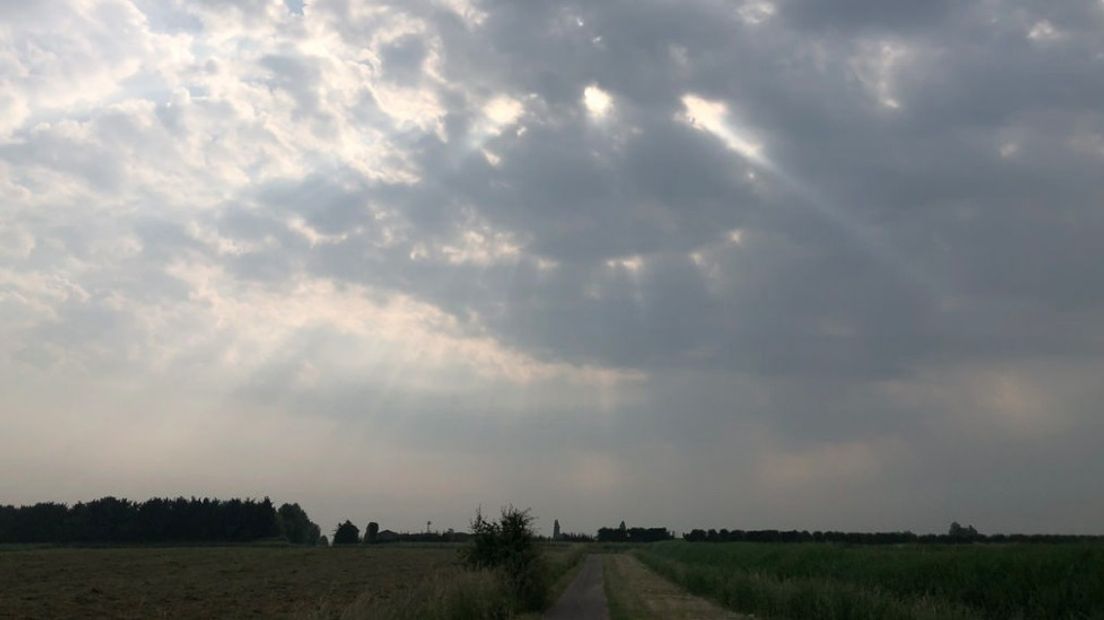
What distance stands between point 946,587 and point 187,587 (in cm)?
3053

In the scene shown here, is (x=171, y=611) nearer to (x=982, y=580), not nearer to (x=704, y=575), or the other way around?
(x=982, y=580)

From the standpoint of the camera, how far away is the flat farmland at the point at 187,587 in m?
27.5

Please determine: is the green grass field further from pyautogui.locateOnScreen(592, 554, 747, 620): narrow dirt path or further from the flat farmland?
the flat farmland

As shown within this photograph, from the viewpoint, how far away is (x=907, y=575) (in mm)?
29766

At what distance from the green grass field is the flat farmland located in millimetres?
12503

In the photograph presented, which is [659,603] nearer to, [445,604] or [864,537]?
[445,604]

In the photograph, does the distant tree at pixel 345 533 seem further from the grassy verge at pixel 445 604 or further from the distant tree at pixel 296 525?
the grassy verge at pixel 445 604

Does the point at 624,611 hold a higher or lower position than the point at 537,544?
lower

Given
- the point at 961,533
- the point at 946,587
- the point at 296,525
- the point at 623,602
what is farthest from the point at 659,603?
the point at 296,525

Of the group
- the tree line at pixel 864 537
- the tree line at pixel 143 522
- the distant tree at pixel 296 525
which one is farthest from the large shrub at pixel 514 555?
the distant tree at pixel 296 525

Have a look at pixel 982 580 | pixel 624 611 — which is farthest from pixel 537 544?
pixel 982 580

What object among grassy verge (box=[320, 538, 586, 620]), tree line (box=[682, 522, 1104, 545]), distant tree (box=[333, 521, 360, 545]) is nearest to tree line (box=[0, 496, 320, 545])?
distant tree (box=[333, 521, 360, 545])

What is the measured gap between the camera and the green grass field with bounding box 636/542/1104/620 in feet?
72.0

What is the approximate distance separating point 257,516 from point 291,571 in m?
106
